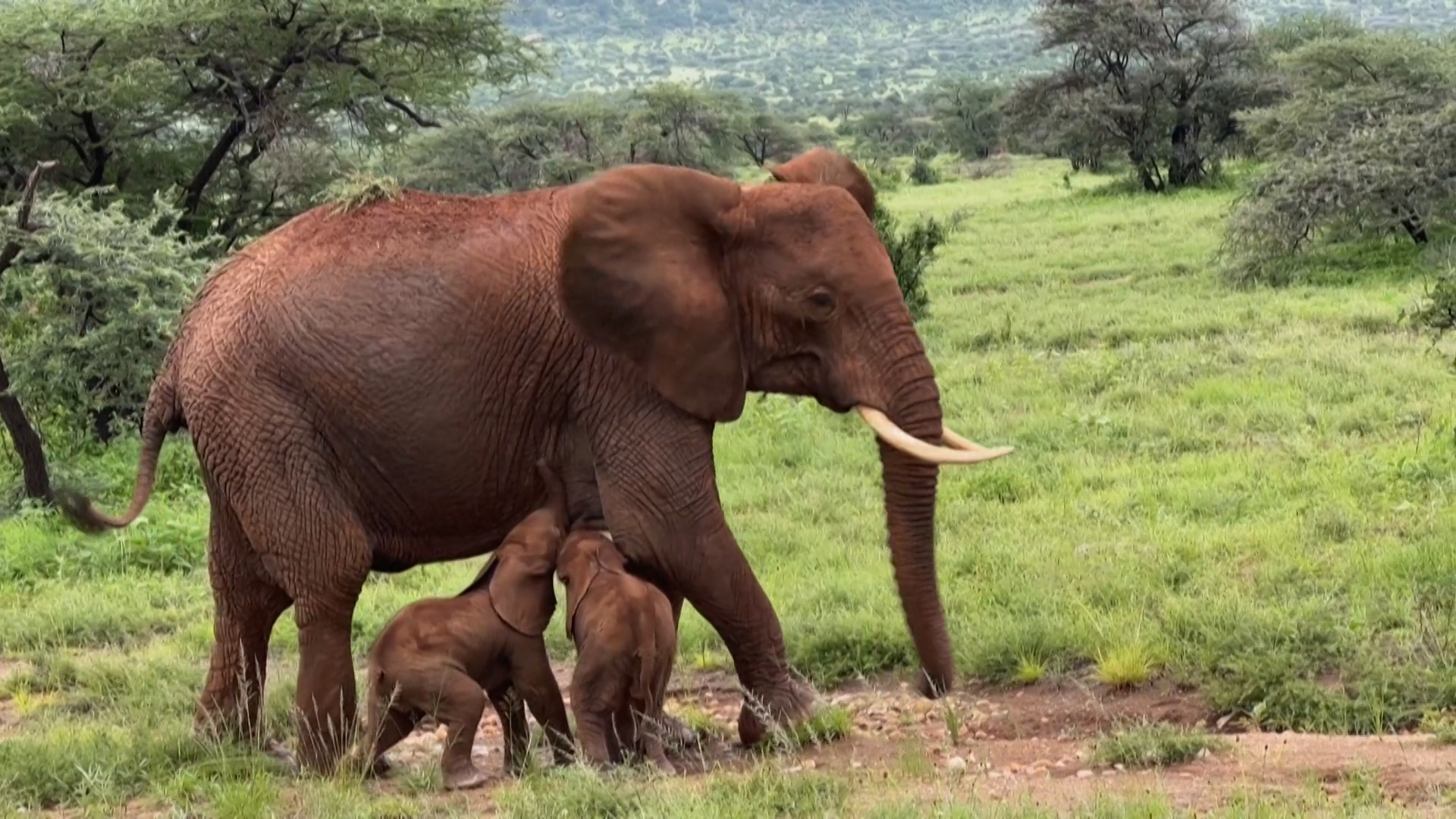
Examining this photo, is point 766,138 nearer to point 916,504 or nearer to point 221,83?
point 221,83

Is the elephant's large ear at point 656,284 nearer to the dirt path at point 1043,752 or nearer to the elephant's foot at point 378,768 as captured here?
the dirt path at point 1043,752

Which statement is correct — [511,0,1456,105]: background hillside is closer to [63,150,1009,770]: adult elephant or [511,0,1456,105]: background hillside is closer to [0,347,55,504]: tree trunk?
[0,347,55,504]: tree trunk

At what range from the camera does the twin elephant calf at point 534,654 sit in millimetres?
5344

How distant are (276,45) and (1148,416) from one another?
10.3 metres

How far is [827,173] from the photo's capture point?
5941mm

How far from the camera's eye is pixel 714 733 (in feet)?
20.4

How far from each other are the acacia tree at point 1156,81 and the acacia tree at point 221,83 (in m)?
15.9

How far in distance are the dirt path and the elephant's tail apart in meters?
1.41

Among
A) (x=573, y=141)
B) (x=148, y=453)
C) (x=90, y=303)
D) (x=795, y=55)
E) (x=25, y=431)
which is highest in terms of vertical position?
(x=148, y=453)

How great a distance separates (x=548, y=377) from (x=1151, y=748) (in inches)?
94.0

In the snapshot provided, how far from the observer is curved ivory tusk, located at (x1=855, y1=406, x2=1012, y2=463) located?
5176 millimetres

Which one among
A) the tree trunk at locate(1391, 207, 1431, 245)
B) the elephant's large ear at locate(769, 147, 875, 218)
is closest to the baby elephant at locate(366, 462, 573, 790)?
the elephant's large ear at locate(769, 147, 875, 218)

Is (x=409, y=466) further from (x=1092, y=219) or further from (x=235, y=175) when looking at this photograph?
(x=1092, y=219)

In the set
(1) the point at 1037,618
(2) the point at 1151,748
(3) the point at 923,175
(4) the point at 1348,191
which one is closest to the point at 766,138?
(3) the point at 923,175
